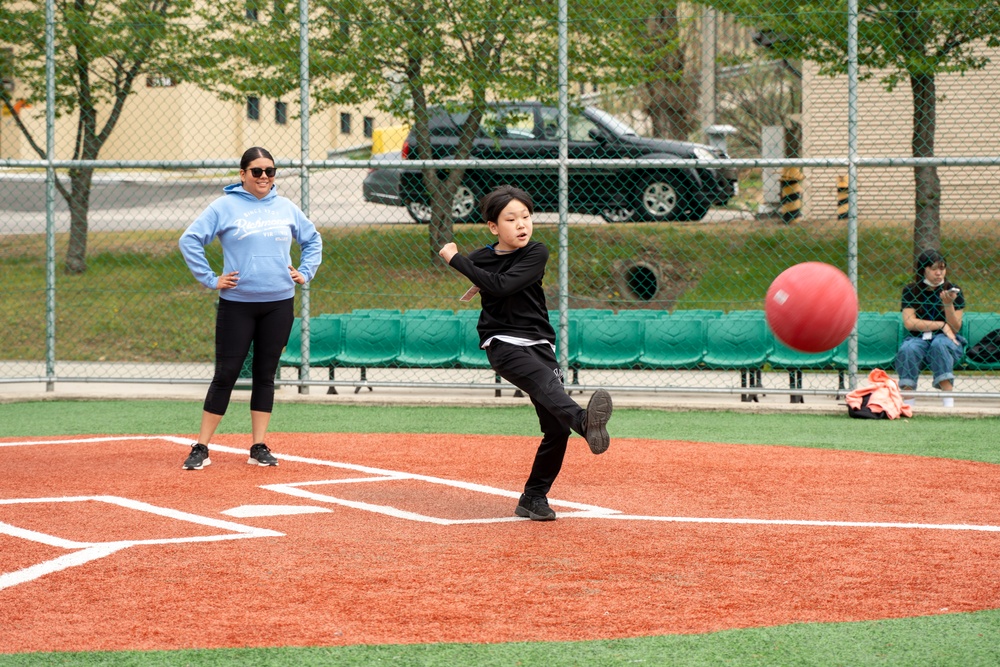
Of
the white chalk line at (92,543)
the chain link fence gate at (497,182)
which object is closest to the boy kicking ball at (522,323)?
the white chalk line at (92,543)

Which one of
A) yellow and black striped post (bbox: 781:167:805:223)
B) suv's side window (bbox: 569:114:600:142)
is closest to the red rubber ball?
suv's side window (bbox: 569:114:600:142)

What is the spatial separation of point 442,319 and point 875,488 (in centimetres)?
589

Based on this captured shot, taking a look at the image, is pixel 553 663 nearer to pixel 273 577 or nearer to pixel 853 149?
pixel 273 577

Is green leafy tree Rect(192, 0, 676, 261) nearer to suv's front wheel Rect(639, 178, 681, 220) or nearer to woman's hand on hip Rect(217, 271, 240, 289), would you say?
suv's front wheel Rect(639, 178, 681, 220)

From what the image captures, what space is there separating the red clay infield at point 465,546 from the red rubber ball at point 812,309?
0.97 meters

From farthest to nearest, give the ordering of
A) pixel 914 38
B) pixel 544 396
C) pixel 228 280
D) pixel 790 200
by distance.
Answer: pixel 790 200 → pixel 914 38 → pixel 228 280 → pixel 544 396

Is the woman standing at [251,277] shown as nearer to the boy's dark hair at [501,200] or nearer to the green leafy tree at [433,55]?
the boy's dark hair at [501,200]

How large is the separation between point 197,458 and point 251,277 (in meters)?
1.26

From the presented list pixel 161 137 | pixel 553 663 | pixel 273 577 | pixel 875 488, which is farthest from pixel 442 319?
pixel 161 137

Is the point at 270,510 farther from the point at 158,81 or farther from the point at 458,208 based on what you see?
the point at 158,81

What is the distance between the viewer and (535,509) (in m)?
6.15

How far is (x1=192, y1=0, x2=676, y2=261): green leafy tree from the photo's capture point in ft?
41.0

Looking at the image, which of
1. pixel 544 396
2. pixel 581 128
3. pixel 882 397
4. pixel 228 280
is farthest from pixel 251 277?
pixel 581 128

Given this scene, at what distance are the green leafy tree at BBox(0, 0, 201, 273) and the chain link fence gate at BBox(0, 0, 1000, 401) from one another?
51 mm
